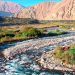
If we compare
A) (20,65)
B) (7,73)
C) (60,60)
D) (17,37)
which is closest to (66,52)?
(60,60)

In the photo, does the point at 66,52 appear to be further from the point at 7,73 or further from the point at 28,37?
the point at 28,37

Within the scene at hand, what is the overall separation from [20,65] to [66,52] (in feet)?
12.3

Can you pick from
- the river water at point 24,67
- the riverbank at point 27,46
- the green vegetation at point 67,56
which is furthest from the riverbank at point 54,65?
the riverbank at point 27,46

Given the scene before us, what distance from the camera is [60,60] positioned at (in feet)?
74.4

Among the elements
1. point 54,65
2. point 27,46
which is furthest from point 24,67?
point 27,46

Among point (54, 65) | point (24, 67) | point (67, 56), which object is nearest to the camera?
point (24, 67)

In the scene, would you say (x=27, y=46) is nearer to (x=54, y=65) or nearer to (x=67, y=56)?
(x=67, y=56)

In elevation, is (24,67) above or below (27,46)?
above

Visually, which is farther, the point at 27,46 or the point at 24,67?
the point at 27,46

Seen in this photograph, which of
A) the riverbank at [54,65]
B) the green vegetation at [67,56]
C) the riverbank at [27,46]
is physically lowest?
the riverbank at [27,46]

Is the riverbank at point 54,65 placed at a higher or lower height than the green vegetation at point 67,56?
Answer: lower

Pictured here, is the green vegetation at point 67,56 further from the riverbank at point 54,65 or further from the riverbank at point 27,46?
the riverbank at point 27,46

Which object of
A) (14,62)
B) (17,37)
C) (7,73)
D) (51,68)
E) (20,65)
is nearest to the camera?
(7,73)

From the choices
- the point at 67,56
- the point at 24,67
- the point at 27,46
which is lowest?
the point at 27,46
